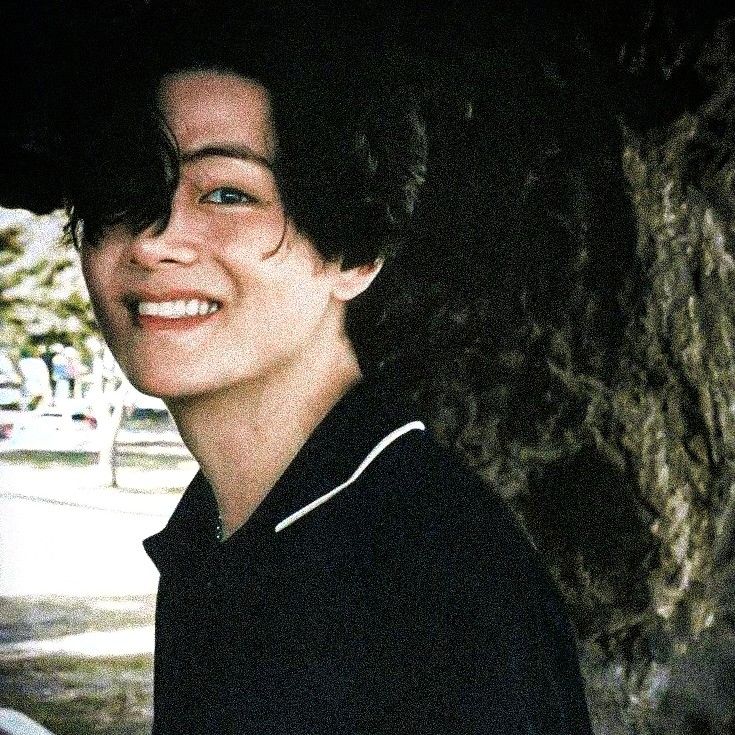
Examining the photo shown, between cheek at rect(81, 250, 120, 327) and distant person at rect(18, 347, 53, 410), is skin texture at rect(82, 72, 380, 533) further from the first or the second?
distant person at rect(18, 347, 53, 410)

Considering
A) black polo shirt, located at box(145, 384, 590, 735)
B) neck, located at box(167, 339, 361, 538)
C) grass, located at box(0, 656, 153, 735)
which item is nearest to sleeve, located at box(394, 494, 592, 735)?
black polo shirt, located at box(145, 384, 590, 735)

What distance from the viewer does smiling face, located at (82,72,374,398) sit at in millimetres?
1605

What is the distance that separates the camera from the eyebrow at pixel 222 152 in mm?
1607

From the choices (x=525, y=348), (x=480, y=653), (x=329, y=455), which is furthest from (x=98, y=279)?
(x=480, y=653)

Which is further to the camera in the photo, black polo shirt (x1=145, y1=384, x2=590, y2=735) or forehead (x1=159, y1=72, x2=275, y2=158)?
Answer: forehead (x1=159, y1=72, x2=275, y2=158)

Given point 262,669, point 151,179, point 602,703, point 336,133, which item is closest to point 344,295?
point 336,133

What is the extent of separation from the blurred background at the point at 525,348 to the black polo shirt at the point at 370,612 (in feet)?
0.55

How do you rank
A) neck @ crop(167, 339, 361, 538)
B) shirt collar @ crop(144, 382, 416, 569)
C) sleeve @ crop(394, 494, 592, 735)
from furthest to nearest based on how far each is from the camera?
neck @ crop(167, 339, 361, 538), shirt collar @ crop(144, 382, 416, 569), sleeve @ crop(394, 494, 592, 735)

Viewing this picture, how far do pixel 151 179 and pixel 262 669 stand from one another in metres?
0.82

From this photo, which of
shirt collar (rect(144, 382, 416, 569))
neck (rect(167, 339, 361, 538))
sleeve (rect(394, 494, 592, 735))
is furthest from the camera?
neck (rect(167, 339, 361, 538))

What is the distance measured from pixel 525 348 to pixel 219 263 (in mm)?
596

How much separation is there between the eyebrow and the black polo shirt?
0.44 meters

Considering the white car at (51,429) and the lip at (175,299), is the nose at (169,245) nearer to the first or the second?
the lip at (175,299)

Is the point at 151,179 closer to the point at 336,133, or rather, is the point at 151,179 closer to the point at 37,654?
the point at 336,133
